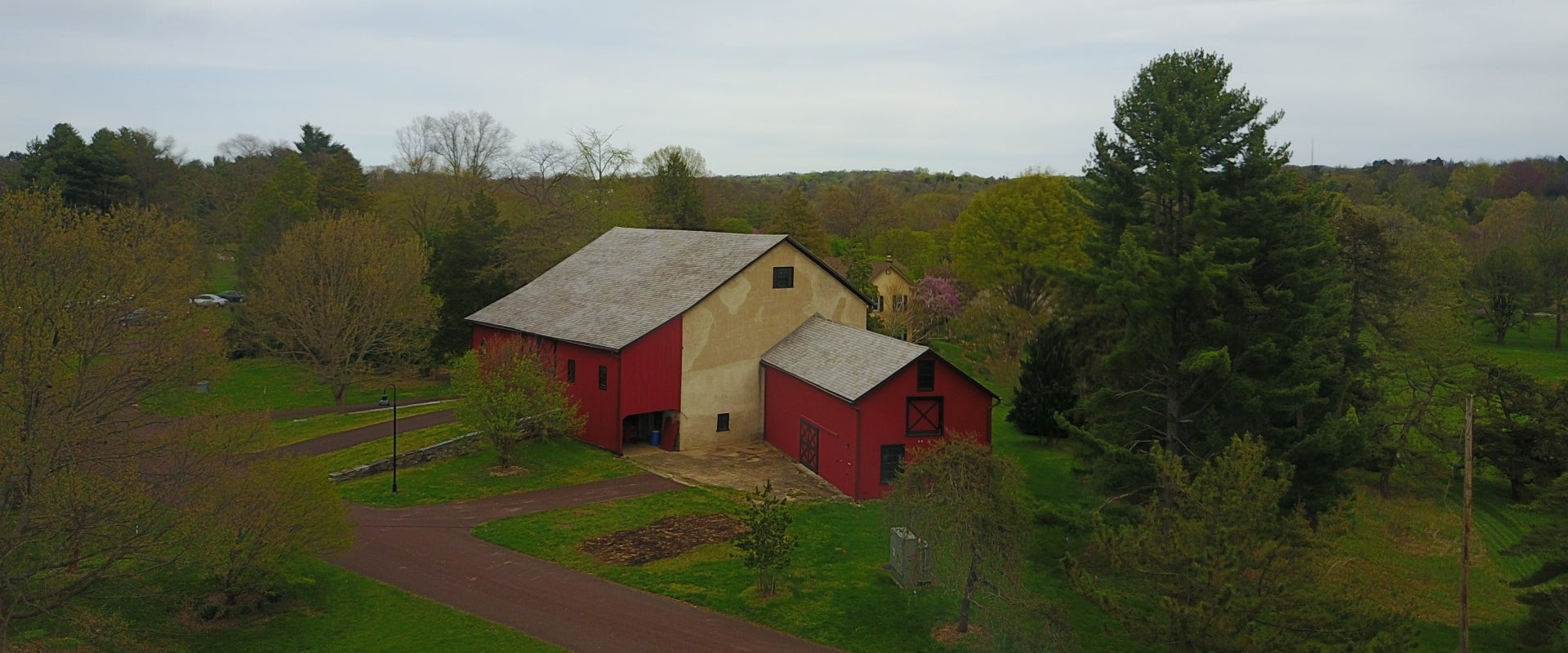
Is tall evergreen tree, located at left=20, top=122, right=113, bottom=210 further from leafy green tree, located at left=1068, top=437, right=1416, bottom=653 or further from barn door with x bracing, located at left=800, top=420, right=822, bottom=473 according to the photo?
leafy green tree, located at left=1068, top=437, right=1416, bottom=653

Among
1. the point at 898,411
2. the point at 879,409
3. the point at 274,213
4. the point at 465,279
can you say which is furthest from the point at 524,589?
the point at 274,213

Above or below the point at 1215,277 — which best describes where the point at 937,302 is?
below

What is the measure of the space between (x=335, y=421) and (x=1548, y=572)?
41.2m

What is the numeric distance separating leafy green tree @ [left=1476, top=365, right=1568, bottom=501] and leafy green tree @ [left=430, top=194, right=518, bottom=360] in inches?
1690

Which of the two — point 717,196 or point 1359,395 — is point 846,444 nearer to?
point 1359,395

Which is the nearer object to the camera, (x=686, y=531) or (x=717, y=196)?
(x=686, y=531)

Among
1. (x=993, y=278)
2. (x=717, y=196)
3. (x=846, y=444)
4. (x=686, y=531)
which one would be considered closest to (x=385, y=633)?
(x=686, y=531)

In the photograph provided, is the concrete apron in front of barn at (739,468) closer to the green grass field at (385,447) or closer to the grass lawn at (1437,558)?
the green grass field at (385,447)

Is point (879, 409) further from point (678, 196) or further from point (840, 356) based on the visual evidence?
point (678, 196)

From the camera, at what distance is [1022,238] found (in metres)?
53.2

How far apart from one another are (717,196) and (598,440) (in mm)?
67407

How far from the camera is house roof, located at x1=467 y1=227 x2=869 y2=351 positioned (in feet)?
115

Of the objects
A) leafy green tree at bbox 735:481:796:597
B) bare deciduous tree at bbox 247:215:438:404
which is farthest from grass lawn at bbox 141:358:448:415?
leafy green tree at bbox 735:481:796:597

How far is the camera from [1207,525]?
14.3 m
